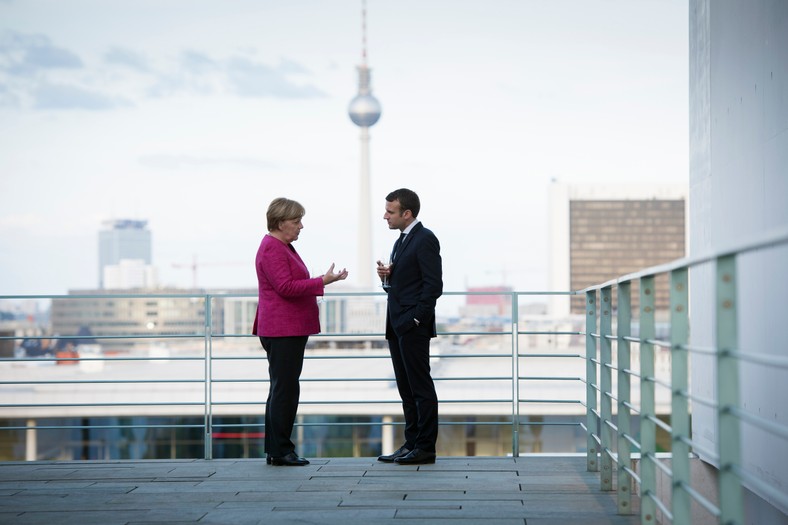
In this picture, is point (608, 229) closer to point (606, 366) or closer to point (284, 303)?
point (284, 303)

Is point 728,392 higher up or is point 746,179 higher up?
point 746,179

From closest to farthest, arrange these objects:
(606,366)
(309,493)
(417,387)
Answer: (606,366) < (309,493) < (417,387)

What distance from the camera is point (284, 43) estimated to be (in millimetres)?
97438

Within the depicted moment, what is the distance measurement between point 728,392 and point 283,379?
279 cm

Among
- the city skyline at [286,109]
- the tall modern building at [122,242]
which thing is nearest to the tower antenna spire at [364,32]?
the city skyline at [286,109]

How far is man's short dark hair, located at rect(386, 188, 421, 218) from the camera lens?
448 centimetres

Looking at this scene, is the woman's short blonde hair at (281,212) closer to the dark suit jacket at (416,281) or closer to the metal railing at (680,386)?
the dark suit jacket at (416,281)

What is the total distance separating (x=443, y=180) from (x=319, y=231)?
72.9 feet

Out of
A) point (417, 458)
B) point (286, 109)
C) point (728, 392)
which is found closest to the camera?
point (728, 392)

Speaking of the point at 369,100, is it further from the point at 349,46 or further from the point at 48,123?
the point at 48,123

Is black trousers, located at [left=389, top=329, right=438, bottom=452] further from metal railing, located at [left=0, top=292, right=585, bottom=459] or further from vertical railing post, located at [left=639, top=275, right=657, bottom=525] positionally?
vertical railing post, located at [left=639, top=275, right=657, bottom=525]

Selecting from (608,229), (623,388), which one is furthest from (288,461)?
(608,229)

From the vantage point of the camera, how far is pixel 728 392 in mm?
1975

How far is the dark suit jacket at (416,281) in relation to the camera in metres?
4.41
